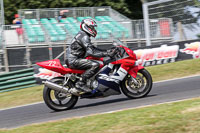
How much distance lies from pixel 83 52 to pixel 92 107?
1233mm

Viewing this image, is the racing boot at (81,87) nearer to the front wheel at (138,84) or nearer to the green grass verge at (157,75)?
the front wheel at (138,84)

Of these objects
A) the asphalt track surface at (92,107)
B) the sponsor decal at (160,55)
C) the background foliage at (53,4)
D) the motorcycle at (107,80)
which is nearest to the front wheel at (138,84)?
the motorcycle at (107,80)

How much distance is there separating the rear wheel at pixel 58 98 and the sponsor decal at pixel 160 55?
6.84 meters

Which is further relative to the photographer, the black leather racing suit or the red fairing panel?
the red fairing panel

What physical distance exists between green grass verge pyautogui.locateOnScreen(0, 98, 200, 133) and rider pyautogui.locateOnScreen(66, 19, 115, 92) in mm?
1748

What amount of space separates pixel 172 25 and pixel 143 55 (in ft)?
8.14

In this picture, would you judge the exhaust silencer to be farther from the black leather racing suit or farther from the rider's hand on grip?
the rider's hand on grip

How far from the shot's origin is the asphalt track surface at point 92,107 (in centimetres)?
696

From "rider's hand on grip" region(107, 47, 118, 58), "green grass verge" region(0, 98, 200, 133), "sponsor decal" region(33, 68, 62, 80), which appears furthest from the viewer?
"sponsor decal" region(33, 68, 62, 80)

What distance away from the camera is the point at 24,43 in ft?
54.2

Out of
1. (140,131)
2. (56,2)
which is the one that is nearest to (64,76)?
(140,131)

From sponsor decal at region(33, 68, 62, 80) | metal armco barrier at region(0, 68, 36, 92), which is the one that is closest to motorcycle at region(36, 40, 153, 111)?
sponsor decal at region(33, 68, 62, 80)

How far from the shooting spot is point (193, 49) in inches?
548

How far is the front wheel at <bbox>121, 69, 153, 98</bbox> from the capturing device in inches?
295
